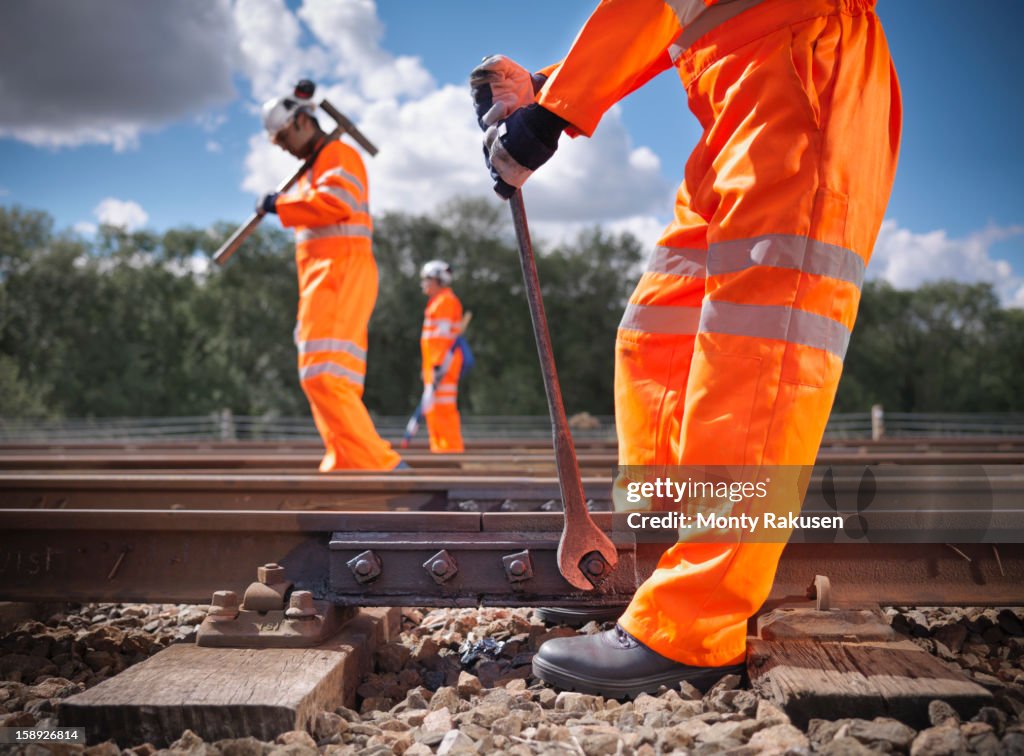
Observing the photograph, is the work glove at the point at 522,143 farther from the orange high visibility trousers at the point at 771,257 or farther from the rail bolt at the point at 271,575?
the rail bolt at the point at 271,575

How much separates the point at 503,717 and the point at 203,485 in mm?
2571

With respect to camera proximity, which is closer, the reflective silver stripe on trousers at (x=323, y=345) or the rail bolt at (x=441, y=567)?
the rail bolt at (x=441, y=567)

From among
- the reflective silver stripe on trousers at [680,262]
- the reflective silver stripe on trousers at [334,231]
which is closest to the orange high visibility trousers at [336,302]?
the reflective silver stripe on trousers at [334,231]

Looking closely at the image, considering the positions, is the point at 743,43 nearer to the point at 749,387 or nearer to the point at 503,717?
the point at 749,387

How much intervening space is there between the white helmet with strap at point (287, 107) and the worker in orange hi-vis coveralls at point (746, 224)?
3.98 m

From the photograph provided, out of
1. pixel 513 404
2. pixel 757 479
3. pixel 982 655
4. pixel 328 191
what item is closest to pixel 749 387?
pixel 757 479

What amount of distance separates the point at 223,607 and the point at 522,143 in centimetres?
150

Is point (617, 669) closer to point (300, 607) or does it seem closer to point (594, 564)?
point (594, 564)

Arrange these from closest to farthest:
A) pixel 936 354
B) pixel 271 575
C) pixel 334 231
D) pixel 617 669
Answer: pixel 617 669, pixel 271 575, pixel 334 231, pixel 936 354

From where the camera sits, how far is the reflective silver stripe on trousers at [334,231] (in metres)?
5.38

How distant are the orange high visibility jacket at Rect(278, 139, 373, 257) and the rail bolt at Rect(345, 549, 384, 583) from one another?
3298 millimetres

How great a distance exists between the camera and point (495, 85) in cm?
235

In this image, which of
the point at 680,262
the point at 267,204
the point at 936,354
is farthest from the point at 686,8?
the point at 936,354

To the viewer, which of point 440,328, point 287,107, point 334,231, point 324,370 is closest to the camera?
point 324,370
